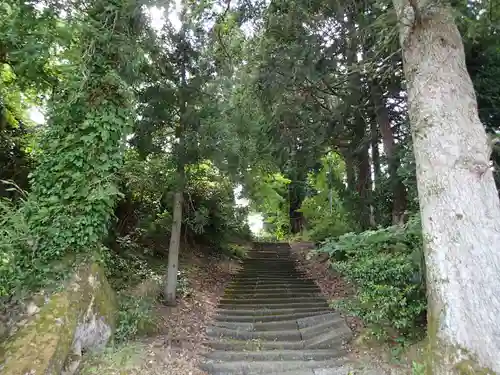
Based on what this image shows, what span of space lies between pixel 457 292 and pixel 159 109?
578 centimetres

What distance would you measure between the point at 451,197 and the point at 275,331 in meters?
4.67

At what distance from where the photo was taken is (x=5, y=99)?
7.71 metres

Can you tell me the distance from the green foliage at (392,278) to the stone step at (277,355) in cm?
89

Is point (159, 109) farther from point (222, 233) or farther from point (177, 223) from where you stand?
point (222, 233)

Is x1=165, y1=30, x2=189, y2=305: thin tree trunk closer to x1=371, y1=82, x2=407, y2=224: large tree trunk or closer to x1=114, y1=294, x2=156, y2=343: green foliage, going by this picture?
x1=114, y1=294, x2=156, y2=343: green foliage

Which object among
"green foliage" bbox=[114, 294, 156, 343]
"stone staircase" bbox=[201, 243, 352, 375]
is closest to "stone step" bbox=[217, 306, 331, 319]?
"stone staircase" bbox=[201, 243, 352, 375]

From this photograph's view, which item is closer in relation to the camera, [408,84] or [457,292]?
[457,292]

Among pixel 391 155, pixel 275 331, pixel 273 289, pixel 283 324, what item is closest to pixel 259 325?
pixel 275 331

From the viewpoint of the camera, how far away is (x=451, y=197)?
3291 millimetres

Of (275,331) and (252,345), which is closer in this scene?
(252,345)

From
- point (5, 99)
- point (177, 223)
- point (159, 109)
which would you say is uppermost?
point (5, 99)

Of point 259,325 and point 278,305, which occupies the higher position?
point 278,305

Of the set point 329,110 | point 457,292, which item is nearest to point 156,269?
point 329,110

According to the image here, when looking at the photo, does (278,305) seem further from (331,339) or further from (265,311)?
(331,339)
